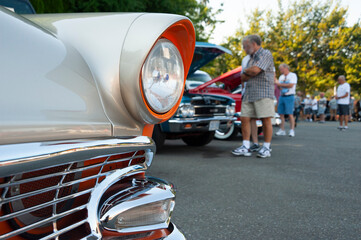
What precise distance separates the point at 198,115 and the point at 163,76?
3.16m

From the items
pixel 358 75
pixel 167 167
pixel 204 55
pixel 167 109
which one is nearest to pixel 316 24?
pixel 358 75

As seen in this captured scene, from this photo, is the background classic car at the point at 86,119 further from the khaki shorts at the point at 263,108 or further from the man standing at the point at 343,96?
the man standing at the point at 343,96

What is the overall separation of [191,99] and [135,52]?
3254mm

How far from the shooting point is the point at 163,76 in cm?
106

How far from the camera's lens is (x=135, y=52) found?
3.16ft

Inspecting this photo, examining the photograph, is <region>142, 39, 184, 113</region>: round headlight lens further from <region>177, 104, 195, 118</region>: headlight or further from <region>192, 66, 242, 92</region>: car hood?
<region>192, 66, 242, 92</region>: car hood

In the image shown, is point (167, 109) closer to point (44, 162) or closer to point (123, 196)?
point (123, 196)

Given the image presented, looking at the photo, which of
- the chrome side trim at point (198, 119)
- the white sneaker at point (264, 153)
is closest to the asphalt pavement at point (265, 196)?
the white sneaker at point (264, 153)

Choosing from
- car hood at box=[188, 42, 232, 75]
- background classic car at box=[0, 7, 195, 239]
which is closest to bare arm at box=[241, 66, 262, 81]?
car hood at box=[188, 42, 232, 75]

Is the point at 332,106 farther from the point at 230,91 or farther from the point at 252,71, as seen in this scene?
the point at 252,71

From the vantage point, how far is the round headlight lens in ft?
3.28

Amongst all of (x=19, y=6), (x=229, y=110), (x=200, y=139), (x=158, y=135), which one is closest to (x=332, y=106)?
(x=229, y=110)

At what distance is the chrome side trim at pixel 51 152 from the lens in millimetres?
623

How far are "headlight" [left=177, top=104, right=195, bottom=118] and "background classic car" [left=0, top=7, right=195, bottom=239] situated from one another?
2.80 meters
